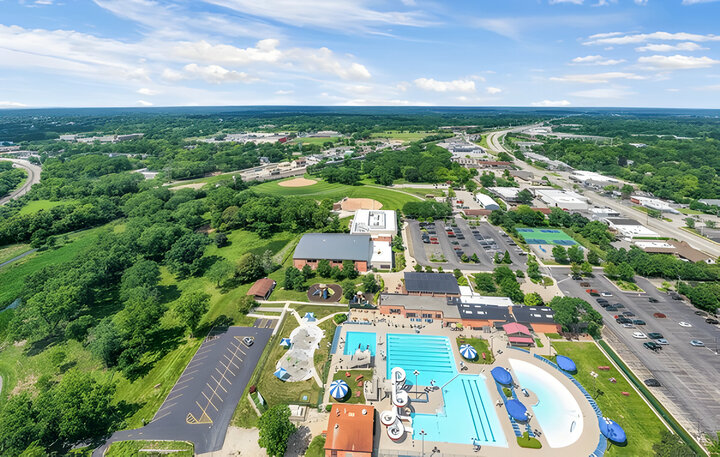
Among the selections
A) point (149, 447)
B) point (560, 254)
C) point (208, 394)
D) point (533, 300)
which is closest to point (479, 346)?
point (533, 300)

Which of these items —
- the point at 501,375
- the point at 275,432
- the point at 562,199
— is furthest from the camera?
the point at 562,199

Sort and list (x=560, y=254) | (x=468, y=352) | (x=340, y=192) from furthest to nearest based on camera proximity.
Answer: (x=340, y=192) < (x=560, y=254) < (x=468, y=352)

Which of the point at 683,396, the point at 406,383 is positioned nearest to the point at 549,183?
the point at 683,396

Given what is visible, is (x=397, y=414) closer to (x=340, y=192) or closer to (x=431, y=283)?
(x=431, y=283)

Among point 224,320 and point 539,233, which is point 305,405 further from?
point 539,233

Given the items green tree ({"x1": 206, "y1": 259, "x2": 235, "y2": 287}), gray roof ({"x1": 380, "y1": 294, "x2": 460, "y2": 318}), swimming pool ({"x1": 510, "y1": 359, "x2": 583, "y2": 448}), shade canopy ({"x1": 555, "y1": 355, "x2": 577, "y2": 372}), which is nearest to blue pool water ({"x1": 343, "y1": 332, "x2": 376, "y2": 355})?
gray roof ({"x1": 380, "y1": 294, "x2": 460, "y2": 318})

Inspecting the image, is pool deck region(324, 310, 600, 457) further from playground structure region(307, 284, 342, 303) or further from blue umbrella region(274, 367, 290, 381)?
blue umbrella region(274, 367, 290, 381)
